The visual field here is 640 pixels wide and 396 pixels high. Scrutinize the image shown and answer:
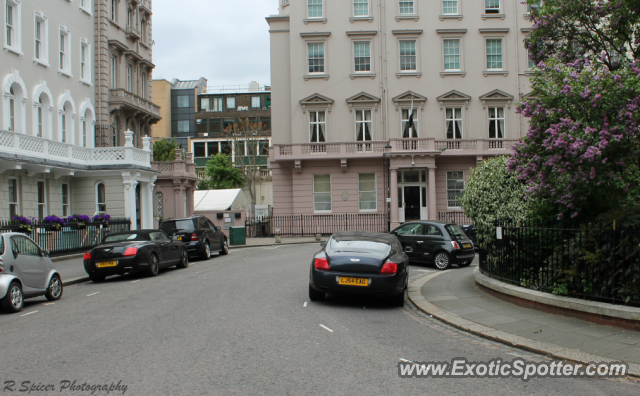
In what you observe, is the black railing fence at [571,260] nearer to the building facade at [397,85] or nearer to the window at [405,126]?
the building facade at [397,85]

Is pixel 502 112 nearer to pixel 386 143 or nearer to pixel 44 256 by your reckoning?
pixel 386 143

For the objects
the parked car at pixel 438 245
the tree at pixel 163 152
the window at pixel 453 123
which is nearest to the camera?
the parked car at pixel 438 245

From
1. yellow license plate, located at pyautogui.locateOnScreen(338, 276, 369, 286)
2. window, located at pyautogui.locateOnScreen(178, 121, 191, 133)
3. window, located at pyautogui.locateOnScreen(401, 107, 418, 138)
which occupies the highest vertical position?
window, located at pyautogui.locateOnScreen(178, 121, 191, 133)

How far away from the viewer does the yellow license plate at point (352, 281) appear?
986 cm

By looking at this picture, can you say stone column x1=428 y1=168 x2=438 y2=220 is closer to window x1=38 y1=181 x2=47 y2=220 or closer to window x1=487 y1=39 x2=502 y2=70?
window x1=487 y1=39 x2=502 y2=70

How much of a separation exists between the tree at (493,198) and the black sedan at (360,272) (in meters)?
2.23

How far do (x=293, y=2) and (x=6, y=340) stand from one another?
104 ft

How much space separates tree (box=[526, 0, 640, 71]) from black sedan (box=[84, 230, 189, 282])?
11.0m

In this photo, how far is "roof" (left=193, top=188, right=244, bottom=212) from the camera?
137 feet

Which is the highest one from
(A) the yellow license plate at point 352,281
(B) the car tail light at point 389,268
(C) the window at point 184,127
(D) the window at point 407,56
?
(C) the window at point 184,127

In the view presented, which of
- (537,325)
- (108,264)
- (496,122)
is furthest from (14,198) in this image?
(496,122)

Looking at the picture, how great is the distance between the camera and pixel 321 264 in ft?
33.4

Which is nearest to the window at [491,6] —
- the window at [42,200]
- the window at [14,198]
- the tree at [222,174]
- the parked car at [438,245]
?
the parked car at [438,245]

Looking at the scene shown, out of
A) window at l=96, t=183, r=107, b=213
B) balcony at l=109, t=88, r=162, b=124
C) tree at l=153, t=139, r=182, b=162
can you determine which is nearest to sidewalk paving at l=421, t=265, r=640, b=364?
window at l=96, t=183, r=107, b=213
